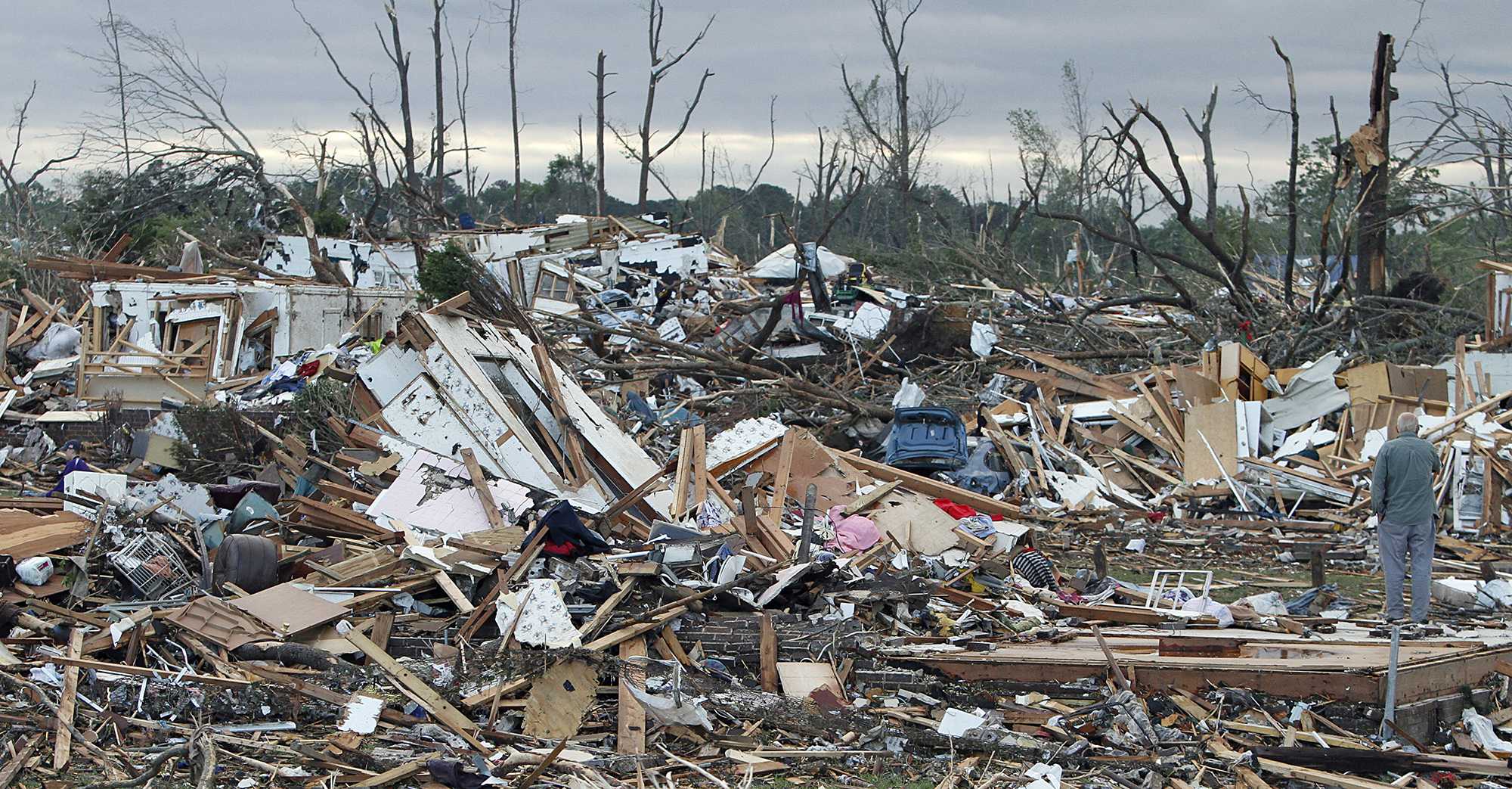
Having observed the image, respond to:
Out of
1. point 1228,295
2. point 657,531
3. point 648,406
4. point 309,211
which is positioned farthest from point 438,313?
point 309,211

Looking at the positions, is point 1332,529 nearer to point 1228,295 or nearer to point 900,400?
point 900,400

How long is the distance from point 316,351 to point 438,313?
5.25 metres

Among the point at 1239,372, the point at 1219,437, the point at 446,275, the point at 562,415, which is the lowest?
the point at 1219,437

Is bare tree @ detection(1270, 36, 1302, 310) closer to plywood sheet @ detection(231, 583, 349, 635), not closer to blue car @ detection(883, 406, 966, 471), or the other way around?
blue car @ detection(883, 406, 966, 471)

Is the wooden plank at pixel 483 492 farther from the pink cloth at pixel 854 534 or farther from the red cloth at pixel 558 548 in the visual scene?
the pink cloth at pixel 854 534

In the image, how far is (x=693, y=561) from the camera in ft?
25.8

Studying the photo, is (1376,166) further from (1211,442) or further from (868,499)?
(868,499)

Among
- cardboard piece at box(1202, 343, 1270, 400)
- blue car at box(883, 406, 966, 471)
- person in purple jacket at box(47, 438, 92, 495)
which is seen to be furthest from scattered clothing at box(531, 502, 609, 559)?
cardboard piece at box(1202, 343, 1270, 400)

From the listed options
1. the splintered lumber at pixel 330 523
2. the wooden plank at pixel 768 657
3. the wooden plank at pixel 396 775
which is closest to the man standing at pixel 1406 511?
the wooden plank at pixel 768 657

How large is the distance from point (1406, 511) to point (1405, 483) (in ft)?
0.67

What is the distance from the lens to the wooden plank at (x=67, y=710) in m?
5.57

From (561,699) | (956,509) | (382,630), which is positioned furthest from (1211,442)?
(382,630)

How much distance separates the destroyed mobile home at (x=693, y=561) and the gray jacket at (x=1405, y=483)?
786 millimetres

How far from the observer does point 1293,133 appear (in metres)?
18.2
